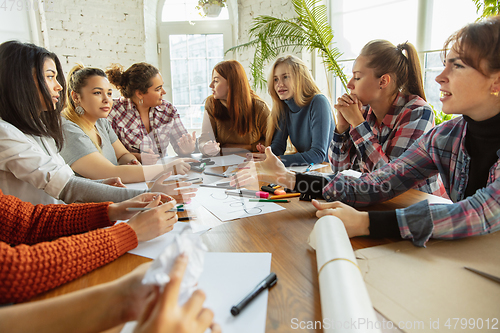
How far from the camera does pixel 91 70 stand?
5.50 ft

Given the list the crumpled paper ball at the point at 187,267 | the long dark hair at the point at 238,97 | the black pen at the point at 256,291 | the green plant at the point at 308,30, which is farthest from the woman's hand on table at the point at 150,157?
the green plant at the point at 308,30

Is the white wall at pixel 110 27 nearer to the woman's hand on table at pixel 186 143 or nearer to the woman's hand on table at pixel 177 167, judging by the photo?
the woman's hand on table at pixel 186 143

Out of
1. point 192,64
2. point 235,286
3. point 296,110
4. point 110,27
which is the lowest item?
point 235,286

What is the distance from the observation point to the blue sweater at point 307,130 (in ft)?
5.79

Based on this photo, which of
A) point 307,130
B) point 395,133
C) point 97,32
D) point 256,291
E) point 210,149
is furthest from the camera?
point 97,32

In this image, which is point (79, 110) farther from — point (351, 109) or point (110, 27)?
point (110, 27)

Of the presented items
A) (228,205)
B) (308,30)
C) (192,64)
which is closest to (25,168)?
(228,205)

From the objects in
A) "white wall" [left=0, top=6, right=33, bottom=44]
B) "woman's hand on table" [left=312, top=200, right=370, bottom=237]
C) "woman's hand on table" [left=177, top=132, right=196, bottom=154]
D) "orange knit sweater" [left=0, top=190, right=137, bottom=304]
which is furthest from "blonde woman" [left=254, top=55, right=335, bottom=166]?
"white wall" [left=0, top=6, right=33, bottom=44]

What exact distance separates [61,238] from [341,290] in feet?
1.74

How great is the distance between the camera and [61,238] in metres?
0.60

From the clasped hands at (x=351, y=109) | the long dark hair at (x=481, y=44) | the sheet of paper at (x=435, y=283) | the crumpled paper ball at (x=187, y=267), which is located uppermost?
the long dark hair at (x=481, y=44)

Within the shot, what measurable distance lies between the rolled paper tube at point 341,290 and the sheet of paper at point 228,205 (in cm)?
33

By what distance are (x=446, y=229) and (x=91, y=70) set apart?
1.79 m

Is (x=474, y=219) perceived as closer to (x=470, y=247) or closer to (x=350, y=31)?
(x=470, y=247)
